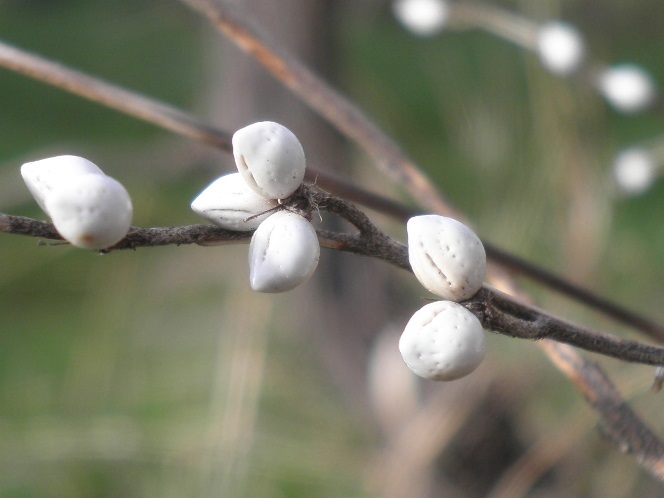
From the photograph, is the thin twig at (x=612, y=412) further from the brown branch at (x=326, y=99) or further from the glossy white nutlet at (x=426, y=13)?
the glossy white nutlet at (x=426, y=13)

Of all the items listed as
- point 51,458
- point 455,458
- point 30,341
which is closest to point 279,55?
point 455,458

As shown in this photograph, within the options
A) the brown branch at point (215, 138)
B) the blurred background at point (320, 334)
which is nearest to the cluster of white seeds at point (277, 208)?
the brown branch at point (215, 138)

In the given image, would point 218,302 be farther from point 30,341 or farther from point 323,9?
point 323,9

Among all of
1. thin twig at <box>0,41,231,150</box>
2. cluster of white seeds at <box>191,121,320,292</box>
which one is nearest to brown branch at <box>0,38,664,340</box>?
thin twig at <box>0,41,231,150</box>

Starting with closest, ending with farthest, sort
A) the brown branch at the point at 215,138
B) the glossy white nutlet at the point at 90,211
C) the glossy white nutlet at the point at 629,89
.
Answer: the glossy white nutlet at the point at 90,211
the brown branch at the point at 215,138
the glossy white nutlet at the point at 629,89

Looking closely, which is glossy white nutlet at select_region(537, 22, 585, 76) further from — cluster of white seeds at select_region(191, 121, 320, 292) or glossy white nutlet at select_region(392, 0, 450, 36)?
cluster of white seeds at select_region(191, 121, 320, 292)

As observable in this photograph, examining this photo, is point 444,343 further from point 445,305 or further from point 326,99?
point 326,99
